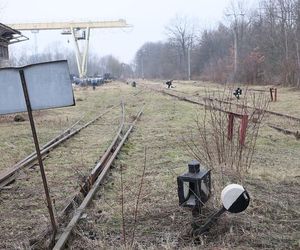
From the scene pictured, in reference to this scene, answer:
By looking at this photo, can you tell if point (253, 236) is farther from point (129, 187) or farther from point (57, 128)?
point (57, 128)

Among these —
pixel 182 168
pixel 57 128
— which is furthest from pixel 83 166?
pixel 57 128

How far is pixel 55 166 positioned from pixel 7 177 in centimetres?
132

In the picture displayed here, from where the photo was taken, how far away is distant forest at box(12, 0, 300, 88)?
48.8m

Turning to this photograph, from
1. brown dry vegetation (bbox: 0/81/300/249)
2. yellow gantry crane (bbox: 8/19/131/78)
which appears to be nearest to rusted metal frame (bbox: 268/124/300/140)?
brown dry vegetation (bbox: 0/81/300/249)

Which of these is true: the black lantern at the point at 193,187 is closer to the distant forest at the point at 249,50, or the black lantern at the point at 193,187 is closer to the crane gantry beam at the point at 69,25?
the distant forest at the point at 249,50

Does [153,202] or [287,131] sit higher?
[153,202]

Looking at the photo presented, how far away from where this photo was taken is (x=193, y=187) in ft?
15.7

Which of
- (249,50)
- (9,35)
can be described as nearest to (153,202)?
(9,35)

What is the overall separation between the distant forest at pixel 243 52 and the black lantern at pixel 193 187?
1771 centimetres

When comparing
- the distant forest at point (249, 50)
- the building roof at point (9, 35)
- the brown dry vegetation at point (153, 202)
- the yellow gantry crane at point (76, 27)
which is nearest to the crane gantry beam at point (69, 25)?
the yellow gantry crane at point (76, 27)

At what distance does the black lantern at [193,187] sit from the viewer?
4738mm

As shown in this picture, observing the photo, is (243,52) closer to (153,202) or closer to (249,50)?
(249,50)

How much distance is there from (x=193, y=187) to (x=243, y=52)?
69275 millimetres

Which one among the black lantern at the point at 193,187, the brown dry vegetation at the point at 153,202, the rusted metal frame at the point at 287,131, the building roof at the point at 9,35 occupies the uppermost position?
the building roof at the point at 9,35
